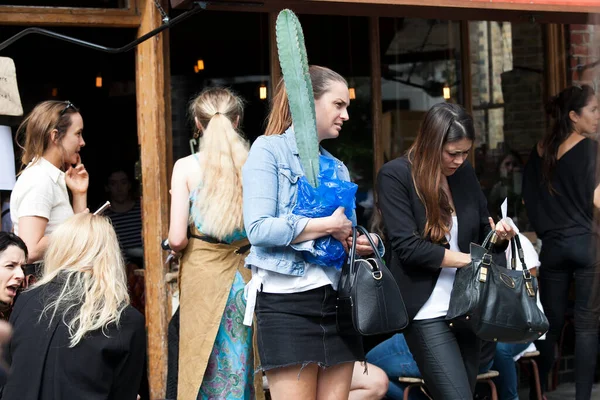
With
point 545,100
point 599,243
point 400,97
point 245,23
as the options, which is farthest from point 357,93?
point 599,243

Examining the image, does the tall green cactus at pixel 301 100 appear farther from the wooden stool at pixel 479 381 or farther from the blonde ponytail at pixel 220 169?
the wooden stool at pixel 479 381

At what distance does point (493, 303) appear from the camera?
4039 mm

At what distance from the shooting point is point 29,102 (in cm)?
877

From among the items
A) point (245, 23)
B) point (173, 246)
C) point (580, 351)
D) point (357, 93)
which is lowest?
point (580, 351)

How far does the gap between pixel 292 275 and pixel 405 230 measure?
0.74 m

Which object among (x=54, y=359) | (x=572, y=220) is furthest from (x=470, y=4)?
(x=54, y=359)

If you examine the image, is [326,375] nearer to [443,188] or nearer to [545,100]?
[443,188]

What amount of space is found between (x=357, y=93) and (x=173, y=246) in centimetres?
270

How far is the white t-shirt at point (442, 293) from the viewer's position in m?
4.15

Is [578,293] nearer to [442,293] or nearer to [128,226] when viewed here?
[442,293]

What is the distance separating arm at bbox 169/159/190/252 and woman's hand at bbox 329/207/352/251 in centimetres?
115

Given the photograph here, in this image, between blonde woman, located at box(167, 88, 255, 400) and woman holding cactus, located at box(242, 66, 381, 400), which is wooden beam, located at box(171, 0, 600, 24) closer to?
blonde woman, located at box(167, 88, 255, 400)

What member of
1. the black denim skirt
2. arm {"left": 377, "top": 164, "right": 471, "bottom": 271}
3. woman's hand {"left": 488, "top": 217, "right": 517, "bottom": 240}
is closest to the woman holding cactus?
the black denim skirt

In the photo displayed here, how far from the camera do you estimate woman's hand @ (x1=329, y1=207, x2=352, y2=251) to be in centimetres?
358
